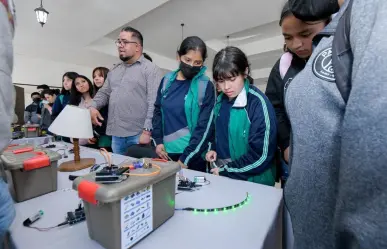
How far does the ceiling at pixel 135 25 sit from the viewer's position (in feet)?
10.1

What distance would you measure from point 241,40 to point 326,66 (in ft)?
18.6

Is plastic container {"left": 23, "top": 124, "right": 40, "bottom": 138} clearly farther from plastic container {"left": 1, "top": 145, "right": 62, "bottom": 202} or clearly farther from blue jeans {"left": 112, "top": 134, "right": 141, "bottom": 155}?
plastic container {"left": 1, "top": 145, "right": 62, "bottom": 202}

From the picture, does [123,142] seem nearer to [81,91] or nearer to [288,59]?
[81,91]

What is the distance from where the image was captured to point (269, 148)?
981mm

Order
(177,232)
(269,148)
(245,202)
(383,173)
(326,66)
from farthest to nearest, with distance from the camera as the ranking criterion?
1. (269,148)
2. (245,202)
3. (177,232)
4. (326,66)
5. (383,173)

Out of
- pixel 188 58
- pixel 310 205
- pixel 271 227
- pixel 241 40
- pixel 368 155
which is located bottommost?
pixel 271 227

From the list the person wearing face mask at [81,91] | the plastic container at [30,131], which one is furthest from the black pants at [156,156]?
the plastic container at [30,131]

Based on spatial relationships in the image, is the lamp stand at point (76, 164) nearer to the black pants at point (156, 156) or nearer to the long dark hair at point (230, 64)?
the black pants at point (156, 156)

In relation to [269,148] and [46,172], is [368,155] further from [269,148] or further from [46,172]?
[46,172]

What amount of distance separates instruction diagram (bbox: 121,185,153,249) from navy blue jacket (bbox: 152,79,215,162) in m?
0.67

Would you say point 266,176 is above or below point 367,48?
below

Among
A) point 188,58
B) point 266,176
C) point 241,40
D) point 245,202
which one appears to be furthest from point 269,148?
point 241,40

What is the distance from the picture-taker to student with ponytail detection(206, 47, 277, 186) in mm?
977

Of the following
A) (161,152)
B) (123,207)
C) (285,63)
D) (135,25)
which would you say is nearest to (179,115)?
(161,152)
